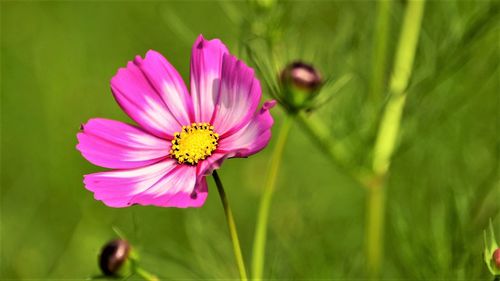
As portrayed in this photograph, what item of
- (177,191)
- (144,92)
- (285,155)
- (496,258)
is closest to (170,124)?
(144,92)

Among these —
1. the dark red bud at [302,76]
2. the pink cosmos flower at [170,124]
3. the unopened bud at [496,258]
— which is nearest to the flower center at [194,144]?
the pink cosmos flower at [170,124]

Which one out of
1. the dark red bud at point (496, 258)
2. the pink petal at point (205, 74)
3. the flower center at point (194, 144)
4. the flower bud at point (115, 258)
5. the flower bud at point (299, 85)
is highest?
the pink petal at point (205, 74)

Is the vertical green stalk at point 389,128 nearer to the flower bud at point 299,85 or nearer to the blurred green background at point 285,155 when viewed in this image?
the blurred green background at point 285,155

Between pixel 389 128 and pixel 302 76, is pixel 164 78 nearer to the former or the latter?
pixel 302 76

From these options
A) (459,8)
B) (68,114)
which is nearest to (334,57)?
(459,8)

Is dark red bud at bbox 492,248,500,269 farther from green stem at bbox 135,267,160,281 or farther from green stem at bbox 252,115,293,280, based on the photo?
green stem at bbox 135,267,160,281

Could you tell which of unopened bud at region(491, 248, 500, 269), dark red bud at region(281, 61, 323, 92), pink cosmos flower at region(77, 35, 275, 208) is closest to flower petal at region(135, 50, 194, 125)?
pink cosmos flower at region(77, 35, 275, 208)
